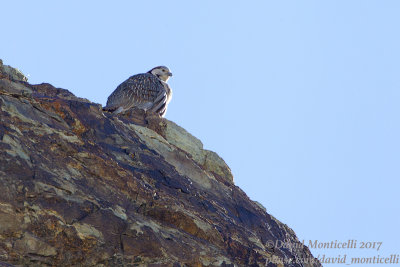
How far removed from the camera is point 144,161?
12555 mm

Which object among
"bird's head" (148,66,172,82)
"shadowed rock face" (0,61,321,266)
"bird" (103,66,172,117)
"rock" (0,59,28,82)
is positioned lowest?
"shadowed rock face" (0,61,321,266)

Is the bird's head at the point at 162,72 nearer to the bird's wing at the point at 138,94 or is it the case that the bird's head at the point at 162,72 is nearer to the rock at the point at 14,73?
the bird's wing at the point at 138,94

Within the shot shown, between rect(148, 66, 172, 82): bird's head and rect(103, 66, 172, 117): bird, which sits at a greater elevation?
rect(148, 66, 172, 82): bird's head

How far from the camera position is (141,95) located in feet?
59.6

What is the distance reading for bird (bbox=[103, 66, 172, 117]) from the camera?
17734 millimetres

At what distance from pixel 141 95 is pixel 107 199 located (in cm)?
786

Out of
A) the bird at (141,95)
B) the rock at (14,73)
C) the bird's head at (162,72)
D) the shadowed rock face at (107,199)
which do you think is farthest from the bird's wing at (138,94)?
the shadowed rock face at (107,199)

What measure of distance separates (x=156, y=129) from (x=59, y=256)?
6091 mm

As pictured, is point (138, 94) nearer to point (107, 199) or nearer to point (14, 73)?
point (14, 73)

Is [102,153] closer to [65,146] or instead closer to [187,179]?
[65,146]

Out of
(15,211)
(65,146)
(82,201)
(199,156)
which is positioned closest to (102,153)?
(65,146)

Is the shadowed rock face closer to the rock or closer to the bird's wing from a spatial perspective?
the rock

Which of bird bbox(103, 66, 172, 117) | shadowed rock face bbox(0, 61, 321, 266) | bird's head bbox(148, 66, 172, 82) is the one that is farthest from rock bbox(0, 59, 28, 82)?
bird's head bbox(148, 66, 172, 82)

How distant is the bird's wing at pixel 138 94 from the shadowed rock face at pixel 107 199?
320cm
